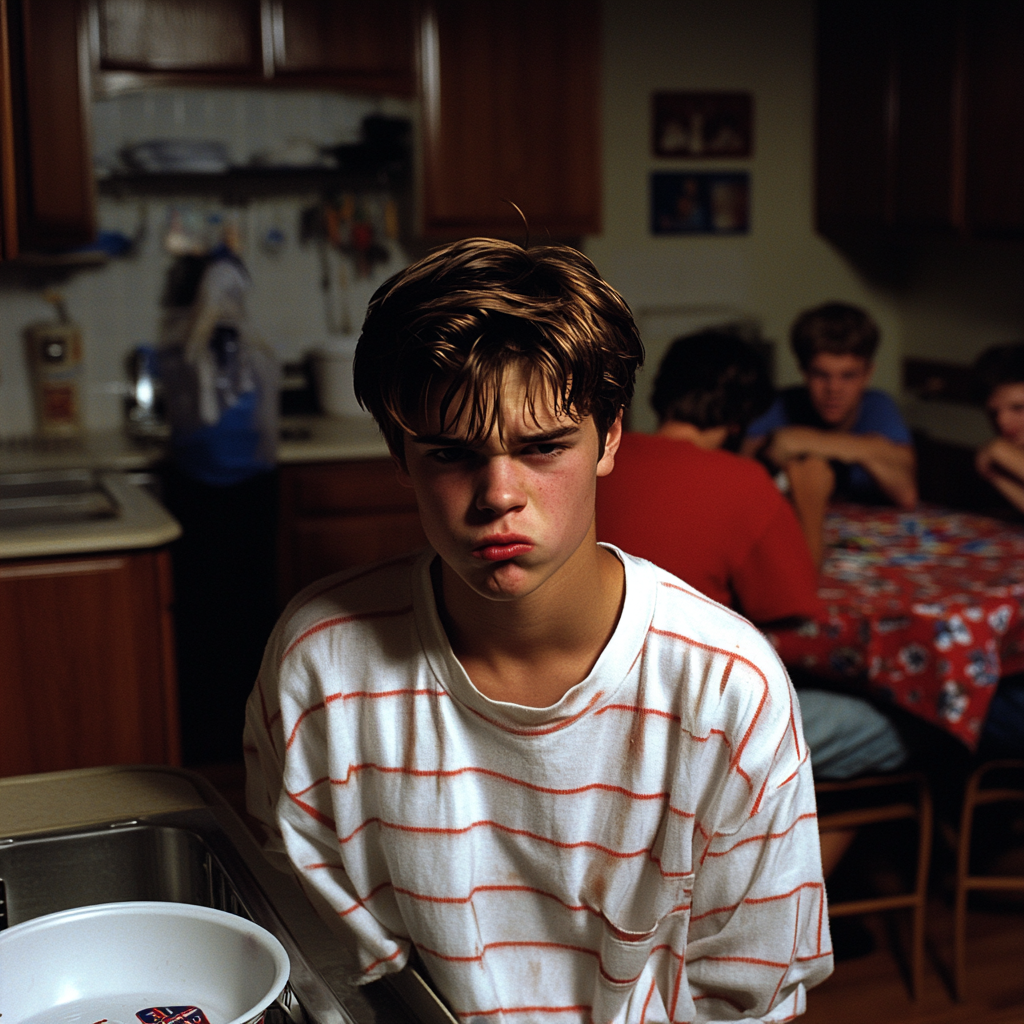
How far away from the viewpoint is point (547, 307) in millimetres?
907

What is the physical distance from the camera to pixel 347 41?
3465 mm

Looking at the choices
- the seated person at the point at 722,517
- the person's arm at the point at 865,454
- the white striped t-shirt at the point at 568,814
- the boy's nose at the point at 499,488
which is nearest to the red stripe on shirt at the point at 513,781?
the white striped t-shirt at the point at 568,814

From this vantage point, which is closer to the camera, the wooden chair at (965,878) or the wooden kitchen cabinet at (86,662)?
the wooden chair at (965,878)

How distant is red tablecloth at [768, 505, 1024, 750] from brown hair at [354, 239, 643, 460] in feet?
4.20

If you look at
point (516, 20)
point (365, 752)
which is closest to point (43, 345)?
point (516, 20)

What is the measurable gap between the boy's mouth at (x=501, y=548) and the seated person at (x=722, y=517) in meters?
1.06

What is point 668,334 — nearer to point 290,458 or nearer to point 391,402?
point 290,458

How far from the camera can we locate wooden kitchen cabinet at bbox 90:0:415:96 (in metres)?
3.30

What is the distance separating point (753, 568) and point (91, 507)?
168 cm

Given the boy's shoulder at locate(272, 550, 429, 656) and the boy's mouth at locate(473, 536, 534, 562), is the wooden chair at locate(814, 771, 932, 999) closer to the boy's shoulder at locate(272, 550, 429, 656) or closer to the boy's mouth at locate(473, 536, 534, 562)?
the boy's shoulder at locate(272, 550, 429, 656)

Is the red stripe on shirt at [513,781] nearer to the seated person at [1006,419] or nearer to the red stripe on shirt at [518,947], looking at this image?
the red stripe on shirt at [518,947]

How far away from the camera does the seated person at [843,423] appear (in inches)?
115

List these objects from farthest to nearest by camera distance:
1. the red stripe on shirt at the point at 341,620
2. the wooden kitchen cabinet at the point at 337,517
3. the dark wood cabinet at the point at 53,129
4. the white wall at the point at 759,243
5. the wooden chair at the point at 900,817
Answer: the white wall at the point at 759,243 → the wooden kitchen cabinet at the point at 337,517 → the dark wood cabinet at the point at 53,129 → the wooden chair at the point at 900,817 → the red stripe on shirt at the point at 341,620

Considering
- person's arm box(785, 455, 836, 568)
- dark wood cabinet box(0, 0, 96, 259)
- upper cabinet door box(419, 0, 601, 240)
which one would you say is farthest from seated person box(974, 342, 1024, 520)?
dark wood cabinet box(0, 0, 96, 259)
